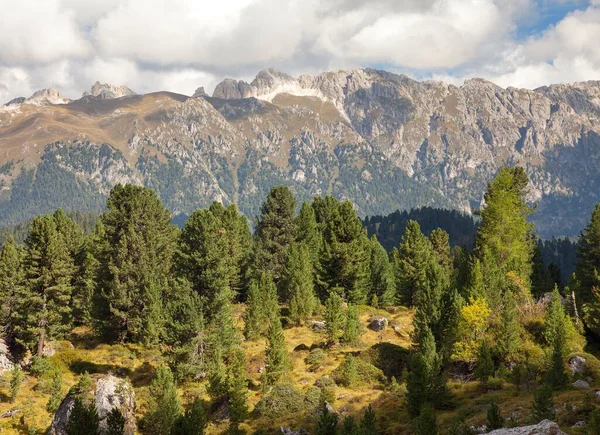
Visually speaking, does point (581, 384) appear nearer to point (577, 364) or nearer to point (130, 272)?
point (577, 364)

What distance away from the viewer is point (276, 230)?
Answer: 264 ft

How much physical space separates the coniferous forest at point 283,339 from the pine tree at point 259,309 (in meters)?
0.17

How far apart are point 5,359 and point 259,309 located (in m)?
28.0

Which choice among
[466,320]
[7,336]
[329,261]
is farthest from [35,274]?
[466,320]

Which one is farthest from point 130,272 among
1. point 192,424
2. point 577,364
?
point 577,364

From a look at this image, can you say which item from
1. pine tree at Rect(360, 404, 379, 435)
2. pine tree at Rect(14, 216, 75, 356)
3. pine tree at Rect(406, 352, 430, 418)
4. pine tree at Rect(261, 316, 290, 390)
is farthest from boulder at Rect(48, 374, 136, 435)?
pine tree at Rect(406, 352, 430, 418)

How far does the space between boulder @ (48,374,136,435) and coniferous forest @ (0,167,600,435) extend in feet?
0.62

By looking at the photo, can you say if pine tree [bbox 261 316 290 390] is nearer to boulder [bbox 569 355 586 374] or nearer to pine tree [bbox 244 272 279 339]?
pine tree [bbox 244 272 279 339]

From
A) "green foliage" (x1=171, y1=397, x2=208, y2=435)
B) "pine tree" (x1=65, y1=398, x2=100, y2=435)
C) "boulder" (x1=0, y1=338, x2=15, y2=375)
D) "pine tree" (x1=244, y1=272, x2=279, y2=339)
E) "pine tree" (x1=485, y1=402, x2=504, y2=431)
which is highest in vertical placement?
"pine tree" (x1=244, y1=272, x2=279, y2=339)

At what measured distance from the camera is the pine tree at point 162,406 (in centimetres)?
3266

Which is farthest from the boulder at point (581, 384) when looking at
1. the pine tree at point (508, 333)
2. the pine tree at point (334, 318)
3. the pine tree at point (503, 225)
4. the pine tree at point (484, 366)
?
the pine tree at point (334, 318)

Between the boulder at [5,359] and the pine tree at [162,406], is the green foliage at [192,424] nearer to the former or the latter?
the pine tree at [162,406]

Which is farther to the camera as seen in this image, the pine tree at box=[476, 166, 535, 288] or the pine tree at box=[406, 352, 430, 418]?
the pine tree at box=[476, 166, 535, 288]

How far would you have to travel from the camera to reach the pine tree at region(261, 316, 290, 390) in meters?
43.9
